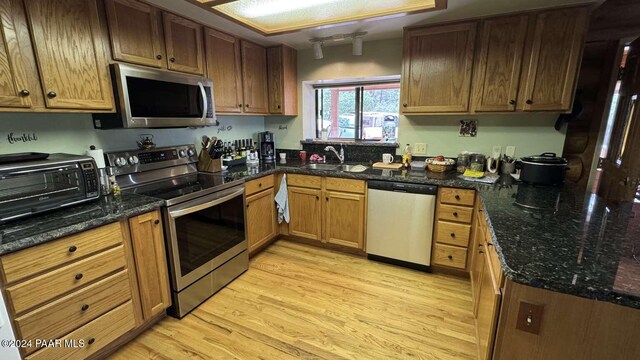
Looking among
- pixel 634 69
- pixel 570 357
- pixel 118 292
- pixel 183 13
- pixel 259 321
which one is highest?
pixel 183 13

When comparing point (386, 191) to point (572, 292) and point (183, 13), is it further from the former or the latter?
point (183, 13)

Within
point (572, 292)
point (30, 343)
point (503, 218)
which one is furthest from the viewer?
point (503, 218)

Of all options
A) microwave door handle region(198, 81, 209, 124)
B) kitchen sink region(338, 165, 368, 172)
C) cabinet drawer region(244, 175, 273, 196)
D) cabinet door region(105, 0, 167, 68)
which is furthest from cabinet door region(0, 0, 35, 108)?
kitchen sink region(338, 165, 368, 172)

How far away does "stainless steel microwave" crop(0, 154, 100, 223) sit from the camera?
1344 millimetres

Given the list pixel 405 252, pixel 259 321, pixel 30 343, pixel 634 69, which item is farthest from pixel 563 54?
pixel 30 343

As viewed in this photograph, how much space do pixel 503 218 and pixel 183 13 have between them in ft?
8.50

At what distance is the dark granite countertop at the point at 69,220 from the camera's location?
1.24 metres

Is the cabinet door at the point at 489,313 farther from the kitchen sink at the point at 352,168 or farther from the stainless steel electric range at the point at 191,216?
the stainless steel electric range at the point at 191,216

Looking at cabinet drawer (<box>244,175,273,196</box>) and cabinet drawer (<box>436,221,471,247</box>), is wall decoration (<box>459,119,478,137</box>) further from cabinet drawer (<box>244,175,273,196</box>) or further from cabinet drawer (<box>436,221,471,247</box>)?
cabinet drawer (<box>244,175,273,196</box>)

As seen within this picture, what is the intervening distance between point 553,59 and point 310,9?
188cm

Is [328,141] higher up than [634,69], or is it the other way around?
[634,69]

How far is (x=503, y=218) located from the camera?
1440 mm

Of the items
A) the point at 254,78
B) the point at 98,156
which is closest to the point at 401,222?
the point at 254,78

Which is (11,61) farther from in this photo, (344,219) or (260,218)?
(344,219)
